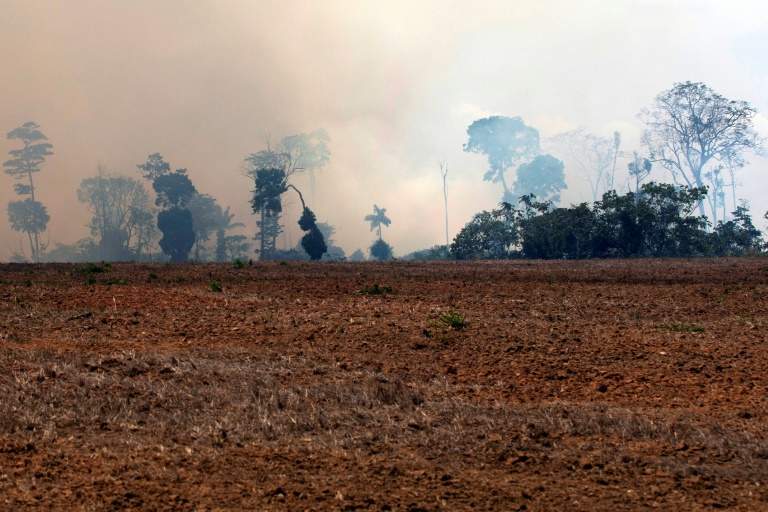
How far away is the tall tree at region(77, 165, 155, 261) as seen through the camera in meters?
74.1

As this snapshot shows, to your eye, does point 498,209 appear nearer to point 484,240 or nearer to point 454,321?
point 484,240

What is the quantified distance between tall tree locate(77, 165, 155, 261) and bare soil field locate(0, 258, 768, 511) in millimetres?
62472

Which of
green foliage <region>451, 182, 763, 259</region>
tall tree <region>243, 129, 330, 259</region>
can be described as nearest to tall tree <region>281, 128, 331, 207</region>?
tall tree <region>243, 129, 330, 259</region>

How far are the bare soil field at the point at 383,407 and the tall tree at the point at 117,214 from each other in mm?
62472

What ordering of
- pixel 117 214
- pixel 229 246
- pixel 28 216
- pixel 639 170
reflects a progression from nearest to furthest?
pixel 229 246
pixel 28 216
pixel 117 214
pixel 639 170

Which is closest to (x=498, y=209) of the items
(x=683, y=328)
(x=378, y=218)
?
(x=378, y=218)

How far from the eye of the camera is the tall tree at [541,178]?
95.0 meters

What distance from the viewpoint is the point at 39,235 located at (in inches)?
2990

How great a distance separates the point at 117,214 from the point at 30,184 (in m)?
9.57

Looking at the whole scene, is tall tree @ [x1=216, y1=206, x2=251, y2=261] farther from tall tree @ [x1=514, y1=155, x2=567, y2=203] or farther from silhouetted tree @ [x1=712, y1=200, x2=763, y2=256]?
silhouetted tree @ [x1=712, y1=200, x2=763, y2=256]

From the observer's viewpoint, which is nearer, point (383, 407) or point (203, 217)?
point (383, 407)

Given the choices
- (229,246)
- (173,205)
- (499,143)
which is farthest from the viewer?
(499,143)

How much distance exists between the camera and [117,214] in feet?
255

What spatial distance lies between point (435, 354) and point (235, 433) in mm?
3921
